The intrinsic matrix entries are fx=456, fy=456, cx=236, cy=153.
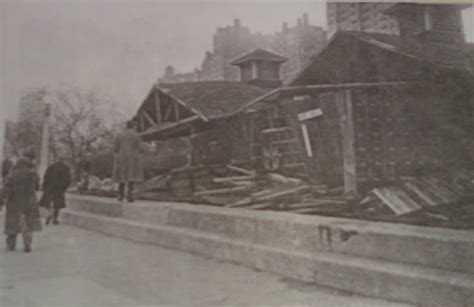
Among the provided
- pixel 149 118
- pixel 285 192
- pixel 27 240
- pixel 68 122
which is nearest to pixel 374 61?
pixel 285 192

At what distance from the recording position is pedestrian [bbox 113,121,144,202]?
3867 millimetres

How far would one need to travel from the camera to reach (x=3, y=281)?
2680mm

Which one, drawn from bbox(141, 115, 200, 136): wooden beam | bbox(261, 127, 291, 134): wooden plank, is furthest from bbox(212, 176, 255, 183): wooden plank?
bbox(141, 115, 200, 136): wooden beam

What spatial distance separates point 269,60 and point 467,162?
136cm

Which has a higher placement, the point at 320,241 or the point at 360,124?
the point at 360,124

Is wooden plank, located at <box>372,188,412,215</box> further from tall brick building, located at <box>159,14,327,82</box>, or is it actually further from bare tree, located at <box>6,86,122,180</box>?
bare tree, located at <box>6,86,122,180</box>

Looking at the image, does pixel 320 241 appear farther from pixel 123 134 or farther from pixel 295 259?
pixel 123 134

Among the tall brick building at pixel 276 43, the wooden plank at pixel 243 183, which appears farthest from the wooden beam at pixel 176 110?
the wooden plank at pixel 243 183

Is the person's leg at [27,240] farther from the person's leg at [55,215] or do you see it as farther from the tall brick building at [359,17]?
the tall brick building at [359,17]

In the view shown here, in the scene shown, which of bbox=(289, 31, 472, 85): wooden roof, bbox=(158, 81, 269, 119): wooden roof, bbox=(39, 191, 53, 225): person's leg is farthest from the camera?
bbox=(39, 191, 53, 225): person's leg

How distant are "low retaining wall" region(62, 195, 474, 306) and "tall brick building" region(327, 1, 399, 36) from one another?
4.03 ft

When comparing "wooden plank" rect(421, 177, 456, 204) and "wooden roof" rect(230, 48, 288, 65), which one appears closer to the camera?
"wooden plank" rect(421, 177, 456, 204)

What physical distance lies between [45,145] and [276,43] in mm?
2123

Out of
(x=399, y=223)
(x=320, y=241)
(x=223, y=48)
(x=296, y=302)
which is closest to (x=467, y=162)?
(x=399, y=223)
